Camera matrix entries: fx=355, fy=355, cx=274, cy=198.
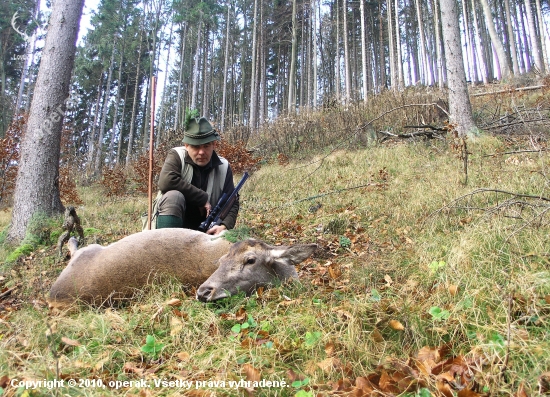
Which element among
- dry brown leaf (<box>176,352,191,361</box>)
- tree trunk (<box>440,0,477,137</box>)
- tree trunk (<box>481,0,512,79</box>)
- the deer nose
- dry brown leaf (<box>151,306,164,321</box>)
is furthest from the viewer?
tree trunk (<box>481,0,512,79</box>)

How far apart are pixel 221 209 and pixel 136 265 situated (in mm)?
1585

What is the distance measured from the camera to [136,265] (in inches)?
122

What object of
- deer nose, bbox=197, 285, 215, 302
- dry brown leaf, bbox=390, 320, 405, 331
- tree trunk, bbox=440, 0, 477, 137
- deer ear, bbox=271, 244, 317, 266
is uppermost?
tree trunk, bbox=440, 0, 477, 137

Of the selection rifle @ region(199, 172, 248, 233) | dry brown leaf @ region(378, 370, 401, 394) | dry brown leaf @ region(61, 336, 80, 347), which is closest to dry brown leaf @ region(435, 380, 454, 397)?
dry brown leaf @ region(378, 370, 401, 394)

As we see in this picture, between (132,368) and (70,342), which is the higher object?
(70,342)

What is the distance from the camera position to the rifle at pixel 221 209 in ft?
14.1

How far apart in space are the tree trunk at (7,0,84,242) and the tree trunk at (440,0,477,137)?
8.19m

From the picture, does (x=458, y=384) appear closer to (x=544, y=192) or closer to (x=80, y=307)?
(x=80, y=307)

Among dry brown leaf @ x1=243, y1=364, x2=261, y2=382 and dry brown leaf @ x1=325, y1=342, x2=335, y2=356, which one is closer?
dry brown leaf @ x1=243, y1=364, x2=261, y2=382

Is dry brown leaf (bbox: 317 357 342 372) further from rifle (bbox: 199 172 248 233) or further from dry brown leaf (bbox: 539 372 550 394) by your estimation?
rifle (bbox: 199 172 248 233)

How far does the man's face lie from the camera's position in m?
4.44

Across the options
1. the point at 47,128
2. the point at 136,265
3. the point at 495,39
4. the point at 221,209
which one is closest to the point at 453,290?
the point at 136,265

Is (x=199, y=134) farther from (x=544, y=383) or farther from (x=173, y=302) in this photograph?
(x=544, y=383)

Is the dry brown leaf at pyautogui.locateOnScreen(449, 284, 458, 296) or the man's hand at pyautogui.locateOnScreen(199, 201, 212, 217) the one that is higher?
the man's hand at pyautogui.locateOnScreen(199, 201, 212, 217)
